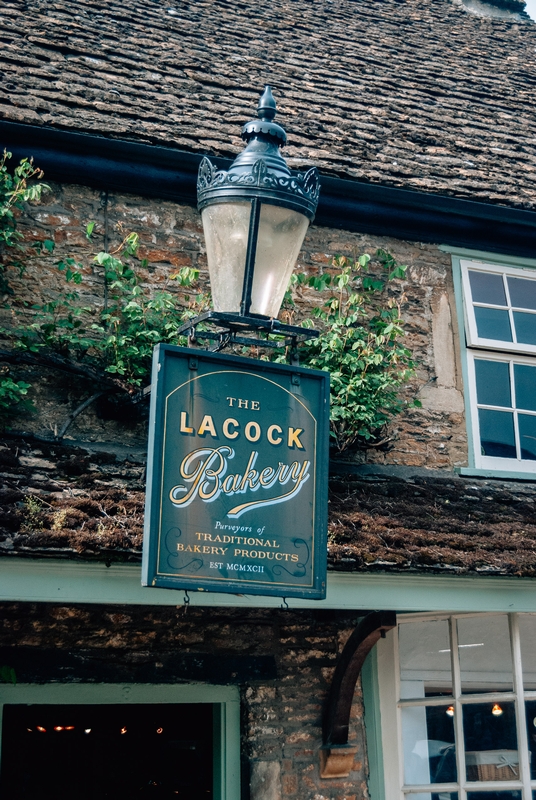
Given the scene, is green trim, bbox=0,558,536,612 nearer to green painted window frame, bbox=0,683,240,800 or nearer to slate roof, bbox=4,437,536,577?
slate roof, bbox=4,437,536,577

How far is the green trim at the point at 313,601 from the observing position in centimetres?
379

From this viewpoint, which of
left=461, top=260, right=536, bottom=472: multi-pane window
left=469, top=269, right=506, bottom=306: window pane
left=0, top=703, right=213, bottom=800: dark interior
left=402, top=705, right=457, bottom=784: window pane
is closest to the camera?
left=402, top=705, right=457, bottom=784: window pane

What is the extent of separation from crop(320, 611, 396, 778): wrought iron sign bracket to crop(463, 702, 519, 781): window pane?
680mm

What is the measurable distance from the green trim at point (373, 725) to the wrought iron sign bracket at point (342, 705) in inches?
7.1

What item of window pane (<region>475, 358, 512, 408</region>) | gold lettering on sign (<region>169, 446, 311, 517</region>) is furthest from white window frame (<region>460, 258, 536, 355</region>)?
gold lettering on sign (<region>169, 446, 311, 517</region>)

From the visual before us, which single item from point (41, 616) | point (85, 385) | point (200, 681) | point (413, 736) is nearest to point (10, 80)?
point (85, 385)

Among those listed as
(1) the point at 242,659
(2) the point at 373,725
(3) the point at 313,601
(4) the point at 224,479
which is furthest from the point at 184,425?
(2) the point at 373,725

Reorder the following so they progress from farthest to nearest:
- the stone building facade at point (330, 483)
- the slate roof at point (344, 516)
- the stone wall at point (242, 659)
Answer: the stone wall at point (242, 659) → the stone building facade at point (330, 483) → the slate roof at point (344, 516)

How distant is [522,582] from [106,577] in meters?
2.08

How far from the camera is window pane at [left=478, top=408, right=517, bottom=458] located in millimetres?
6082

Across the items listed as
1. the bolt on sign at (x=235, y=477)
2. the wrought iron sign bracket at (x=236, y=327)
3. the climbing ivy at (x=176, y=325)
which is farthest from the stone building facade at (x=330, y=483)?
the wrought iron sign bracket at (x=236, y=327)

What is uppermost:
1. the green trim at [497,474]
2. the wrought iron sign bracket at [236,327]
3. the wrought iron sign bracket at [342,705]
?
the green trim at [497,474]

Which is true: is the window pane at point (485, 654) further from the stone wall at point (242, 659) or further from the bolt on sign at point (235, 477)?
the bolt on sign at point (235, 477)

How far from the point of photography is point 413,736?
5.31 meters
